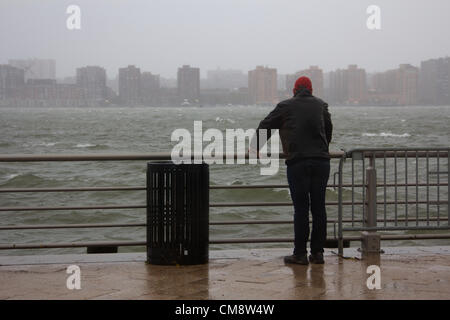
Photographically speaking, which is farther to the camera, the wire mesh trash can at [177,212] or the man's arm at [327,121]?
the man's arm at [327,121]

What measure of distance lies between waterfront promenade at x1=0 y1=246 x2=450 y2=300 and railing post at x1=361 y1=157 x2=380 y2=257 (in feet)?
0.55

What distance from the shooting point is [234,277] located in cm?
710

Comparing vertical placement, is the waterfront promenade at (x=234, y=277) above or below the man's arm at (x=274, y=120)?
below

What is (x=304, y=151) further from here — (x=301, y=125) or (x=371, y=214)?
(x=371, y=214)

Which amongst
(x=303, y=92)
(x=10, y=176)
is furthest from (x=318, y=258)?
(x=10, y=176)

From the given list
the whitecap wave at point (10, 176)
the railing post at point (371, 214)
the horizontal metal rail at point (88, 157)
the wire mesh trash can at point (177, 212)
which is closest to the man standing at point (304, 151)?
the horizontal metal rail at point (88, 157)

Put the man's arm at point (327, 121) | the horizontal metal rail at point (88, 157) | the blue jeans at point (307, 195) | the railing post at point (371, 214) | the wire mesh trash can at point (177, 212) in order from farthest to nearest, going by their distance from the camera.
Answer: the railing post at point (371, 214) < the horizontal metal rail at point (88, 157) < the man's arm at point (327, 121) < the blue jeans at point (307, 195) < the wire mesh trash can at point (177, 212)

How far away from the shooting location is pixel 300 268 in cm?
755

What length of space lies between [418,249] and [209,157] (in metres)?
2.77

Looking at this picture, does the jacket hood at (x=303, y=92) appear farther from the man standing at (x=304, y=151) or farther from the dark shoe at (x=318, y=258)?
the dark shoe at (x=318, y=258)

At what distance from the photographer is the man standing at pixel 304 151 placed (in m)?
7.61

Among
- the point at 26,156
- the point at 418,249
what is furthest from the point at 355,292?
the point at 26,156

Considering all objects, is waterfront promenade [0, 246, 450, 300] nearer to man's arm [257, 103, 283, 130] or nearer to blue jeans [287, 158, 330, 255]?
blue jeans [287, 158, 330, 255]
